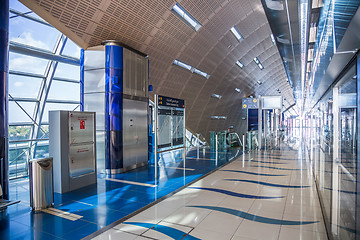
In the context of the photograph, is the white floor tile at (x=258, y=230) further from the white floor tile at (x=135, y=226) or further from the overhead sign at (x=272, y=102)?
the overhead sign at (x=272, y=102)

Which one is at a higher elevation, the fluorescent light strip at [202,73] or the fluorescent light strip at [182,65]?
the fluorescent light strip at [182,65]

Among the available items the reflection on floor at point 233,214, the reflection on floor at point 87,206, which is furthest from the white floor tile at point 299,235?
the reflection on floor at point 87,206

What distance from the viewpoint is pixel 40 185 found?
463cm

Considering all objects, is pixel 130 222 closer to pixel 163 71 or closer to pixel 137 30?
pixel 137 30

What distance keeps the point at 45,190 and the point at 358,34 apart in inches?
209

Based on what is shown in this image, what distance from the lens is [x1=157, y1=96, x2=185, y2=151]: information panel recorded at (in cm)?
764

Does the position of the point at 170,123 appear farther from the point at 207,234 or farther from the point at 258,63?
the point at 258,63

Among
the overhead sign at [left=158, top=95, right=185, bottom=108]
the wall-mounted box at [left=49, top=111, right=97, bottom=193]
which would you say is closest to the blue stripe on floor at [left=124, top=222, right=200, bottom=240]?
the wall-mounted box at [left=49, top=111, right=97, bottom=193]

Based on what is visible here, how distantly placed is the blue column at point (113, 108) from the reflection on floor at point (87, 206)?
597 millimetres

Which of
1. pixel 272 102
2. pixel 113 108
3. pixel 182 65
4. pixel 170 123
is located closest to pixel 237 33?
pixel 182 65

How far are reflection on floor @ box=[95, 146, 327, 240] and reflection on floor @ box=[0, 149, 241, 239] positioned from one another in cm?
39

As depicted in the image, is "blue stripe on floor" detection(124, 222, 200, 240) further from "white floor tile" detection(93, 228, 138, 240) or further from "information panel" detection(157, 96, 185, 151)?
"information panel" detection(157, 96, 185, 151)

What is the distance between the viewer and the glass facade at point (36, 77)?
10969 mm

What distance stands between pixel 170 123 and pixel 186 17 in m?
5.95
